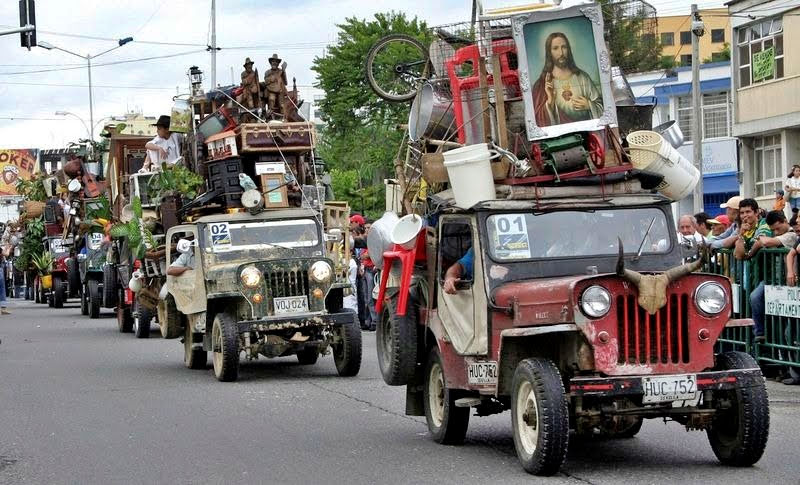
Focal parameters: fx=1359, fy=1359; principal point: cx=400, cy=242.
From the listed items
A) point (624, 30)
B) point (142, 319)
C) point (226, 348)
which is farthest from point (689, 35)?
point (624, 30)

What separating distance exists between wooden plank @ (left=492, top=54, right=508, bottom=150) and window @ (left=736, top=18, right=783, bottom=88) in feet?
96.7

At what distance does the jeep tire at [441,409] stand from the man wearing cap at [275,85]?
8.81 m

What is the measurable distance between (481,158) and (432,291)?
4.25 ft

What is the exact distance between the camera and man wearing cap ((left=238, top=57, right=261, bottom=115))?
18750 millimetres

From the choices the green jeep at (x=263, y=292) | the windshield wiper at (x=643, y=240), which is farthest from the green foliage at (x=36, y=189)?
the windshield wiper at (x=643, y=240)

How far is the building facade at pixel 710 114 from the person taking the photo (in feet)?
162

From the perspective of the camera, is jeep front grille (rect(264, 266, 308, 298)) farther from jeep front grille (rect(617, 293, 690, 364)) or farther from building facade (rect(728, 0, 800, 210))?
building facade (rect(728, 0, 800, 210))

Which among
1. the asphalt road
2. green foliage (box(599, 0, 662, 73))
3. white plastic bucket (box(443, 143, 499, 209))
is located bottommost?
the asphalt road

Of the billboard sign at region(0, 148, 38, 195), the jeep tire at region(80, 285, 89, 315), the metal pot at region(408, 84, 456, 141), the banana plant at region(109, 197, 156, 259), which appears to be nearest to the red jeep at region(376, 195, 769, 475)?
the metal pot at region(408, 84, 456, 141)

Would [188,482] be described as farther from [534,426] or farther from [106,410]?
[106,410]

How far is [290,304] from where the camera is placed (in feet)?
52.6

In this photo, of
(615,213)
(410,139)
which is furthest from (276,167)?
(615,213)

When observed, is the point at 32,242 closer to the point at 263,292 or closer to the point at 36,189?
the point at 36,189

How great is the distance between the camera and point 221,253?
16.7 meters
